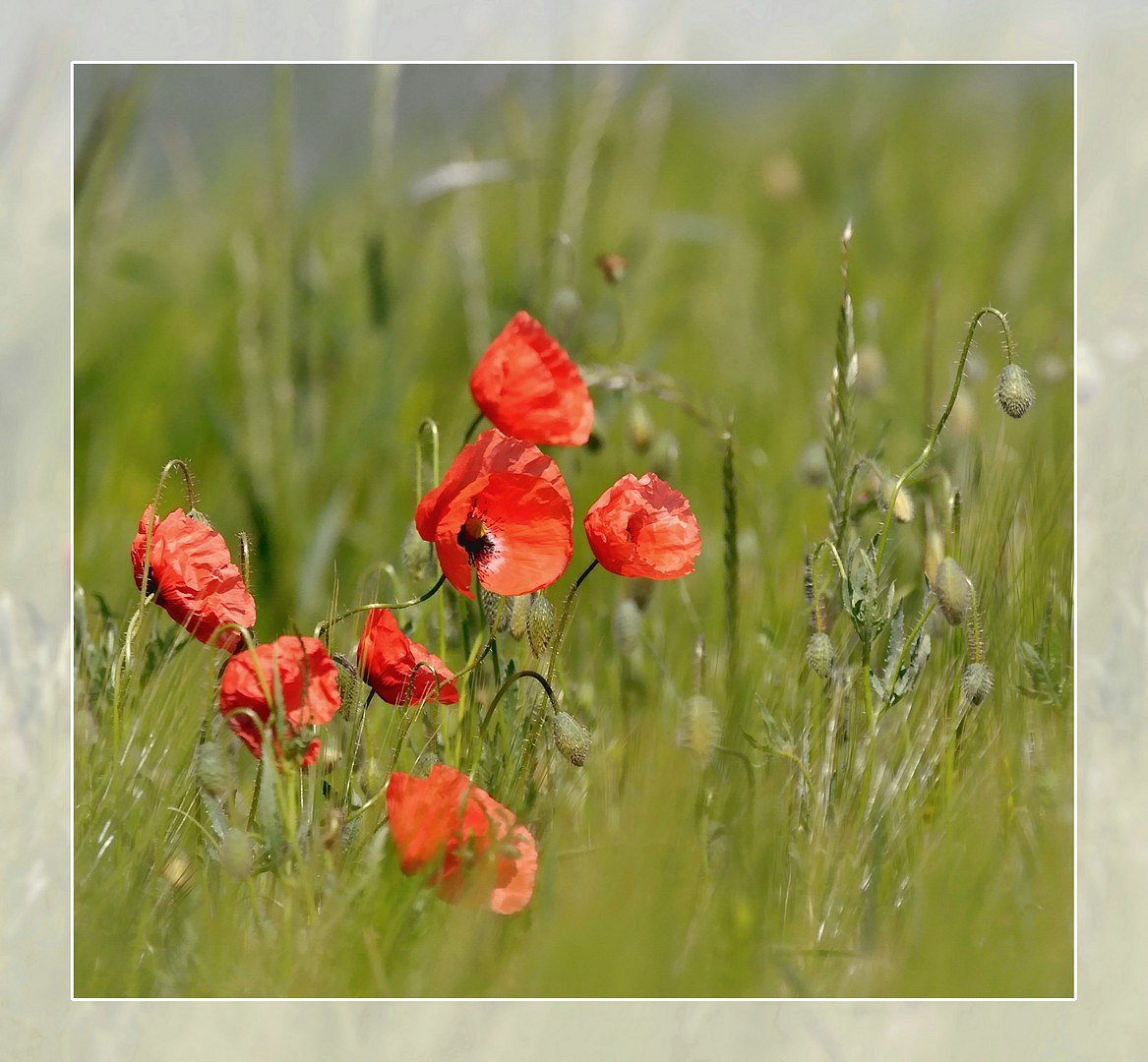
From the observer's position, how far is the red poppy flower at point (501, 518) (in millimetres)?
1558

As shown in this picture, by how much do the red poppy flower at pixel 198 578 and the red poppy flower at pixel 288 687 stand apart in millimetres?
90

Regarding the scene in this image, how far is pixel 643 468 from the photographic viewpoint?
7.17 feet

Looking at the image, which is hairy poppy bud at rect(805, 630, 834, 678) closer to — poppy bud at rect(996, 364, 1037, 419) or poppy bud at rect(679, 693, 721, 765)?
poppy bud at rect(679, 693, 721, 765)

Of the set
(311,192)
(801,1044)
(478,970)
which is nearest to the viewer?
(478,970)

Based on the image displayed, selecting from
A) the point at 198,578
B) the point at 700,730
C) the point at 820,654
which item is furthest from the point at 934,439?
the point at 198,578

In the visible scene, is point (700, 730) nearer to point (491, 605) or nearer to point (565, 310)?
point (491, 605)

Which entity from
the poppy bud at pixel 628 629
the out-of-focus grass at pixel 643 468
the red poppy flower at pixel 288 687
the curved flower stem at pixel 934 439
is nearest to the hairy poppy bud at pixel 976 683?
the out-of-focus grass at pixel 643 468

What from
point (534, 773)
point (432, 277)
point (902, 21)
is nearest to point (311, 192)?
point (432, 277)

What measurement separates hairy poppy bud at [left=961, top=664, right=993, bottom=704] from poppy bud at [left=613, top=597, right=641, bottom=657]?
0.42 meters

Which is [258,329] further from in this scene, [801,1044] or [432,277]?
[801,1044]

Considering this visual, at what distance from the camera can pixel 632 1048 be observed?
166 cm

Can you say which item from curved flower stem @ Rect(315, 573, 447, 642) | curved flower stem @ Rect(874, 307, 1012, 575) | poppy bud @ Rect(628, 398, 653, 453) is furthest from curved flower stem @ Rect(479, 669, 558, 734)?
poppy bud @ Rect(628, 398, 653, 453)

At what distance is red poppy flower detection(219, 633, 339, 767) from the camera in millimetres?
1518

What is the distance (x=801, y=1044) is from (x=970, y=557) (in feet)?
1.98
